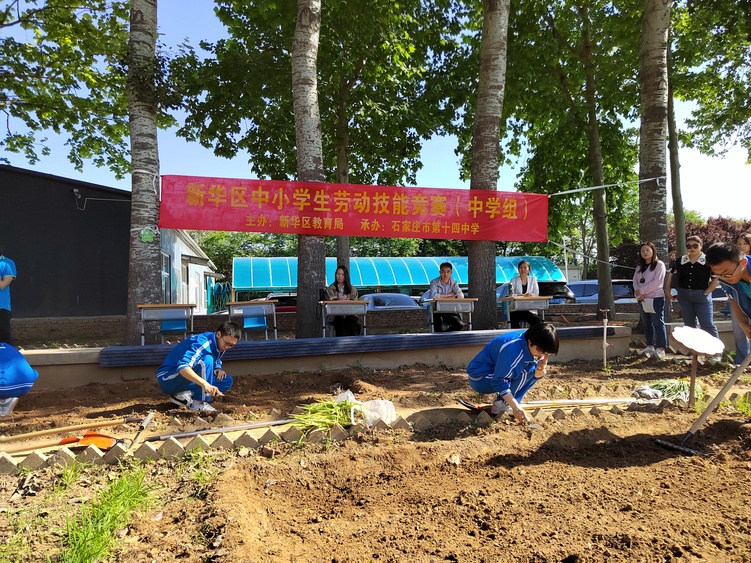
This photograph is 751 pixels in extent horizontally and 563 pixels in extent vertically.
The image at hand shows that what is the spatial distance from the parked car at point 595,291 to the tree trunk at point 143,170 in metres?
13.3

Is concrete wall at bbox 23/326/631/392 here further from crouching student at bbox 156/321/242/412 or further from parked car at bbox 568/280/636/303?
parked car at bbox 568/280/636/303

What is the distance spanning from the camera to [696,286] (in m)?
6.62

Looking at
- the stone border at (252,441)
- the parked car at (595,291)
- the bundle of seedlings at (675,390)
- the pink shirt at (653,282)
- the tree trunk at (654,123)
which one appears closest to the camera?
the stone border at (252,441)

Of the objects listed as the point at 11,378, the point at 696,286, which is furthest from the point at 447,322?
the point at 11,378

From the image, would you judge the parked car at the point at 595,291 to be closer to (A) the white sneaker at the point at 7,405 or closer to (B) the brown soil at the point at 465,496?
(B) the brown soil at the point at 465,496

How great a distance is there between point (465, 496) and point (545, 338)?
1.45 meters

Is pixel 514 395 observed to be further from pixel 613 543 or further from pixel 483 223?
pixel 483 223

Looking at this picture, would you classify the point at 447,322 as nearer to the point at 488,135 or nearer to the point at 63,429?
the point at 488,135

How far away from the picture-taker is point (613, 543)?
84.5 inches

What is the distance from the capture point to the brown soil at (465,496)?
218 centimetres

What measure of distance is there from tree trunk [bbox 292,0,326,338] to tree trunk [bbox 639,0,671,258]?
511cm

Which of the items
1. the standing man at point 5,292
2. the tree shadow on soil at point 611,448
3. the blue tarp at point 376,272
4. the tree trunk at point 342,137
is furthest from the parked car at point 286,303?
the tree shadow on soil at point 611,448

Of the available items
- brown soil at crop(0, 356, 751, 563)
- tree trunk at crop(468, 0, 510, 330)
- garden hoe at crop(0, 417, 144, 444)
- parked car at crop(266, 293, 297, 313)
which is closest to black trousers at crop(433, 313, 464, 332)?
tree trunk at crop(468, 0, 510, 330)

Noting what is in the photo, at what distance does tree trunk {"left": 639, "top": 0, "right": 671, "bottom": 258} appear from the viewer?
8.09 metres
